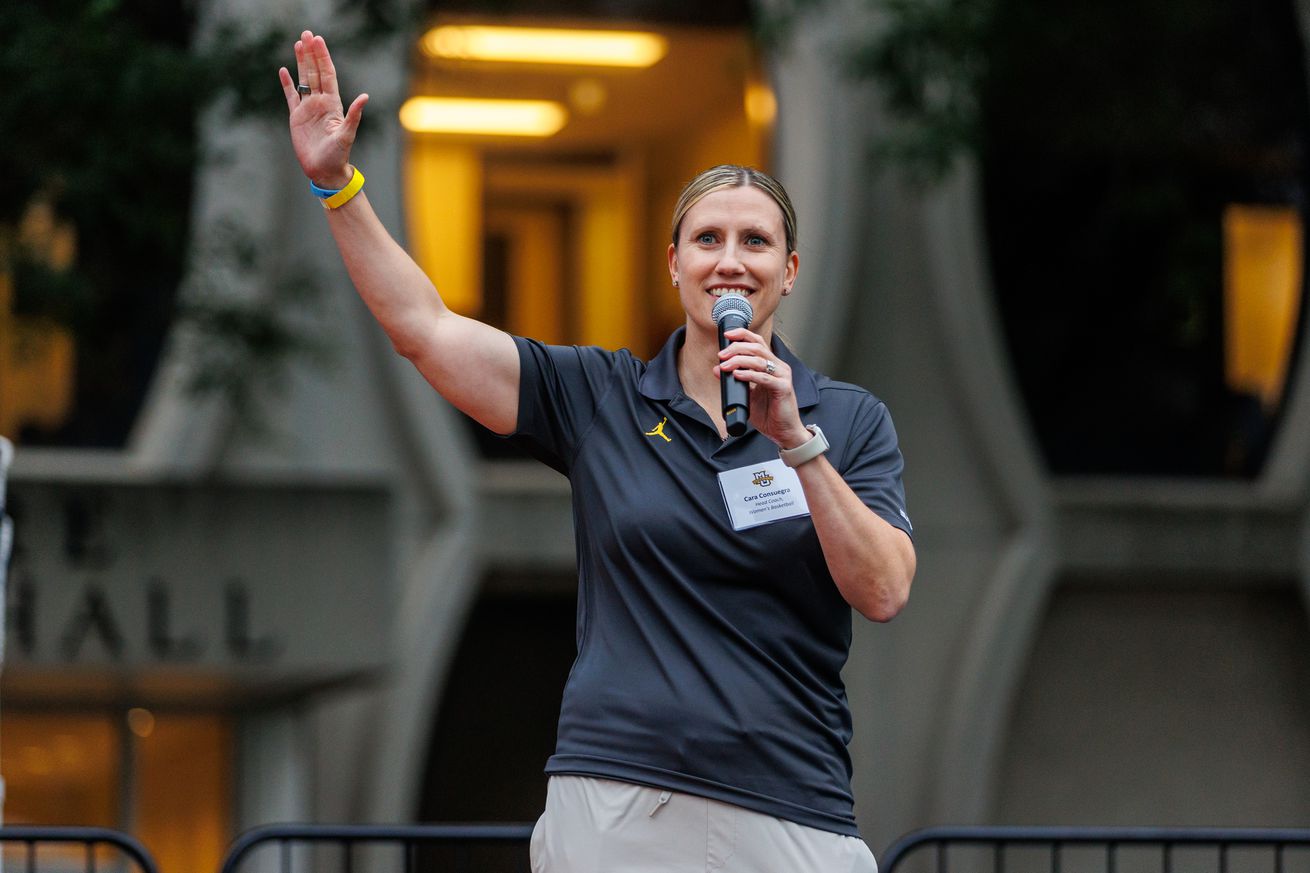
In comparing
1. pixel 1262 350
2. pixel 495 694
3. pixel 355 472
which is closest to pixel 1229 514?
pixel 1262 350

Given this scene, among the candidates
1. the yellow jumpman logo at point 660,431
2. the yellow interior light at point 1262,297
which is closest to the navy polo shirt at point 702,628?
the yellow jumpman logo at point 660,431

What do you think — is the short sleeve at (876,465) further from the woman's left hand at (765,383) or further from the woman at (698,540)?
the woman's left hand at (765,383)

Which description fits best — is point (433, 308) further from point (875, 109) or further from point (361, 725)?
point (875, 109)

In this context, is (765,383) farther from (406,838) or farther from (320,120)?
(406,838)

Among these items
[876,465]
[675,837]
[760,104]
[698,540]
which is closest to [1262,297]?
[760,104]

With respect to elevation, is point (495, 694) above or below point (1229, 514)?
below

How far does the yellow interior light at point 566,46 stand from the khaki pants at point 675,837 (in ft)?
35.1

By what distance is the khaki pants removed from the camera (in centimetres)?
272

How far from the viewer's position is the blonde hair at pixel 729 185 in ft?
9.71

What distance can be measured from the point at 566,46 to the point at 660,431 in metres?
11.0

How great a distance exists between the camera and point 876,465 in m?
2.96

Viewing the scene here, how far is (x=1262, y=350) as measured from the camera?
14688 mm

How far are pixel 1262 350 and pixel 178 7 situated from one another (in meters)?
8.90

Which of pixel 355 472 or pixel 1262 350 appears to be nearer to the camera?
pixel 355 472
